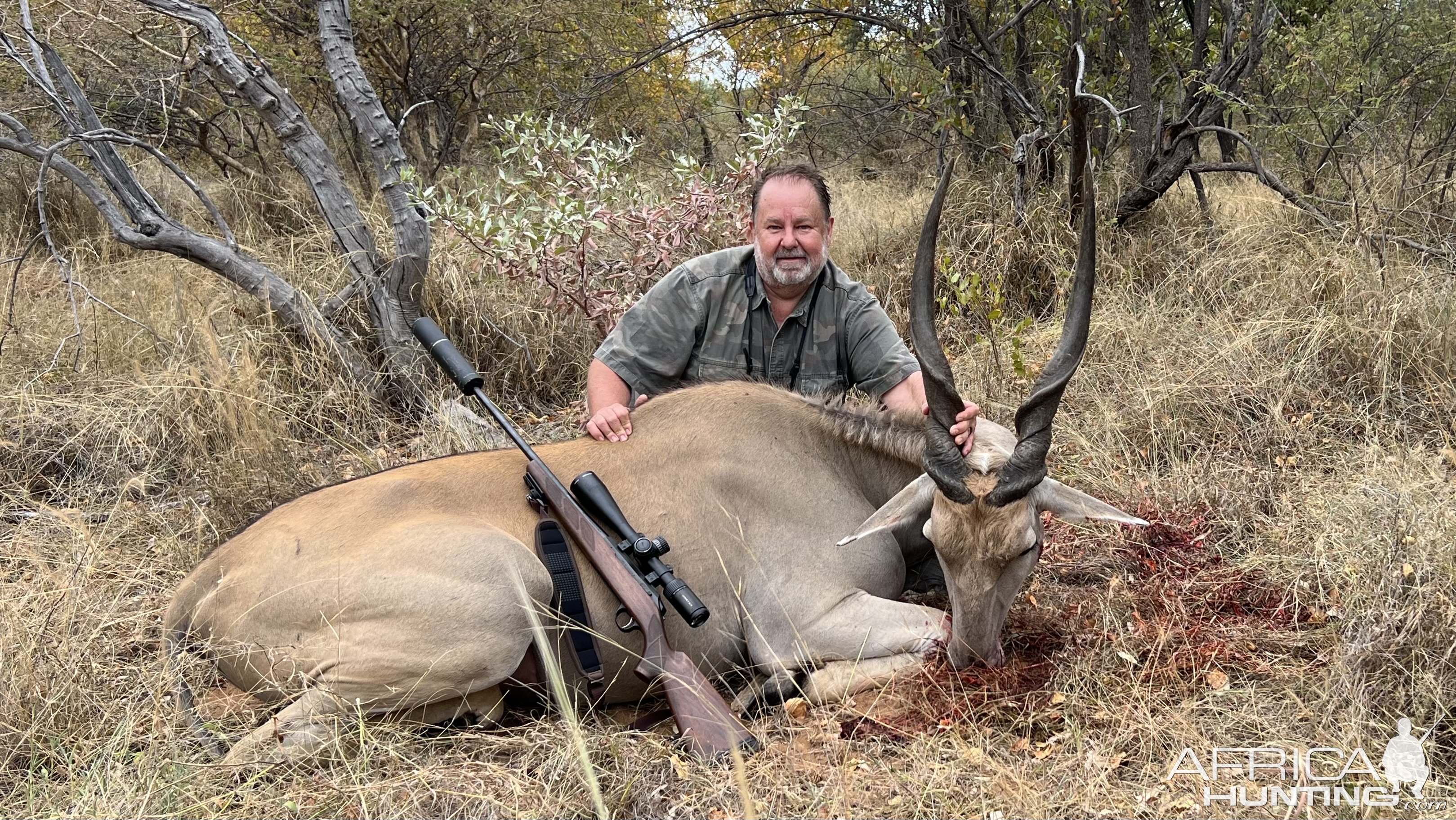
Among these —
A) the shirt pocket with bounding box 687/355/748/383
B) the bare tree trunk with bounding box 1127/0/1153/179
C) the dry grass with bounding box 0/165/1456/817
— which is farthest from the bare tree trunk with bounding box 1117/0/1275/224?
the shirt pocket with bounding box 687/355/748/383

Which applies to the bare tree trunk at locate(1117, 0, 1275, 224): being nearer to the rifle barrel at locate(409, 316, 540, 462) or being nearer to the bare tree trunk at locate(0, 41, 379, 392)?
the rifle barrel at locate(409, 316, 540, 462)

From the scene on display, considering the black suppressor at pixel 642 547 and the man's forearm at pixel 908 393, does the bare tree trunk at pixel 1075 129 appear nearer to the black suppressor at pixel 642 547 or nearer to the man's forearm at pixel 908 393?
the man's forearm at pixel 908 393

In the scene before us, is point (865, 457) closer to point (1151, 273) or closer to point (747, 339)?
point (747, 339)

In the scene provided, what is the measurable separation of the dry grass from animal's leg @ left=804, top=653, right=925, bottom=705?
12cm

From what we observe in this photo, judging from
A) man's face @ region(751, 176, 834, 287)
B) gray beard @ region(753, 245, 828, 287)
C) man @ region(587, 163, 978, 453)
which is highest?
man's face @ region(751, 176, 834, 287)

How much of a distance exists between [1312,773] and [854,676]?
4.87 feet

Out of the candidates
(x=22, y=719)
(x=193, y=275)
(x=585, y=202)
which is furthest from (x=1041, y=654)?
(x=193, y=275)

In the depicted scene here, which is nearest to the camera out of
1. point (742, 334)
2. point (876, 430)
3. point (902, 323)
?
point (876, 430)

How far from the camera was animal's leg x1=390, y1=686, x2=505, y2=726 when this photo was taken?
3.54 metres

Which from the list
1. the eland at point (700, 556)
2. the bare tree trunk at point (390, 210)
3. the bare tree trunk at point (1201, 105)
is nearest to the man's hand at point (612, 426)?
the eland at point (700, 556)

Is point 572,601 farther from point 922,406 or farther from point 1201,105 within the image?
point 1201,105

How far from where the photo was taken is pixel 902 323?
23.9ft

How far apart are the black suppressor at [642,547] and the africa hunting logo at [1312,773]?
5.23 feet

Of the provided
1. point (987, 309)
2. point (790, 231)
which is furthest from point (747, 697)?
point (987, 309)
